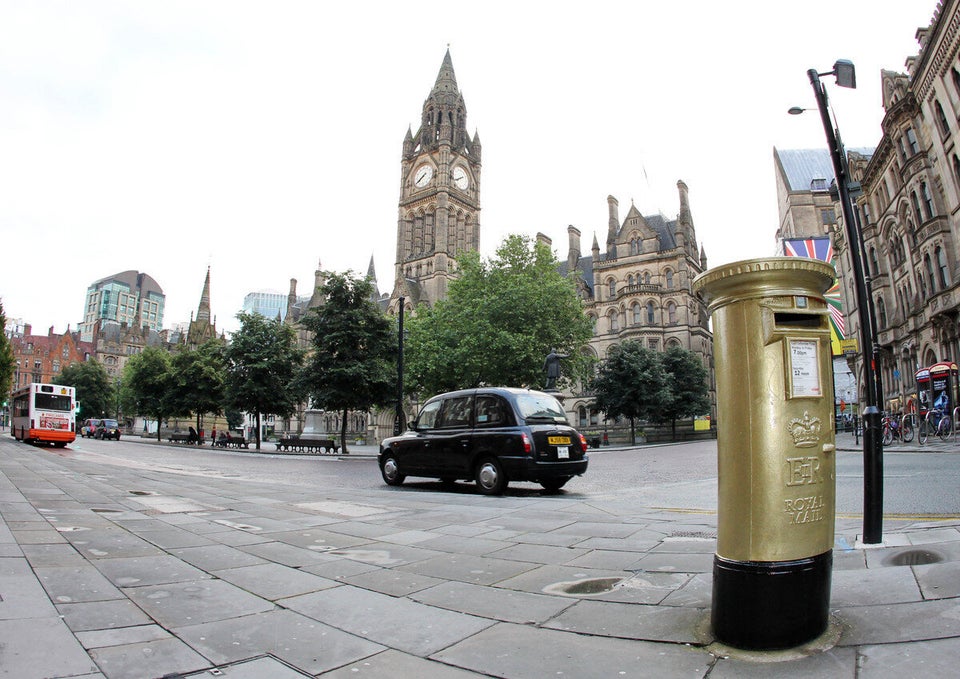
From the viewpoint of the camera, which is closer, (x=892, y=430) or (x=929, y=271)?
(x=892, y=430)

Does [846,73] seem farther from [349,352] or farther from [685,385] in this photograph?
[685,385]

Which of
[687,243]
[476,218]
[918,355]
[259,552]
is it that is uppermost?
[476,218]

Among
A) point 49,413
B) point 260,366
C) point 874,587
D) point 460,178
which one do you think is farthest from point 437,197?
point 874,587

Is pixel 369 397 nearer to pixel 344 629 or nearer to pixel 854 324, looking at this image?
pixel 344 629

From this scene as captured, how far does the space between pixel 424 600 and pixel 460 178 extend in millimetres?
80303

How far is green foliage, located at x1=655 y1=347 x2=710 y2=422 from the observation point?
5088 centimetres

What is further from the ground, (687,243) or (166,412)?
(687,243)

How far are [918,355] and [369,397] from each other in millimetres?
29743

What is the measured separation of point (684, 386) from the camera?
52250 millimetres

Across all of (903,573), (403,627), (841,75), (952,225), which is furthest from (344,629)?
(952,225)

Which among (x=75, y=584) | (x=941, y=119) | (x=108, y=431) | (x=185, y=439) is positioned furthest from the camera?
(x=108, y=431)

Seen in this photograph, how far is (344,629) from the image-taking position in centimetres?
304

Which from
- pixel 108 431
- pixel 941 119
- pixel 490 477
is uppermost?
pixel 941 119

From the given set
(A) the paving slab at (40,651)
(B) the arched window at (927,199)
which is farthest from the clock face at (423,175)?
(A) the paving slab at (40,651)
